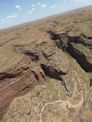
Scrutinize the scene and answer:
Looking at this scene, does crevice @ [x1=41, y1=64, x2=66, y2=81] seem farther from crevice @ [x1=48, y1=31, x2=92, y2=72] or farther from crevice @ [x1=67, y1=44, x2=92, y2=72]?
crevice @ [x1=48, y1=31, x2=92, y2=72]

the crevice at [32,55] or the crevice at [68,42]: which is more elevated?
the crevice at [32,55]

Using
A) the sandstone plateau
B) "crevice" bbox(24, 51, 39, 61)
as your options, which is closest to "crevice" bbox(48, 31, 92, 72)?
the sandstone plateau

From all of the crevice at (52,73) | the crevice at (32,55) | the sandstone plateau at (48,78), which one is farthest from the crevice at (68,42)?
the crevice at (32,55)

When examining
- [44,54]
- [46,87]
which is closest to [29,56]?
[44,54]

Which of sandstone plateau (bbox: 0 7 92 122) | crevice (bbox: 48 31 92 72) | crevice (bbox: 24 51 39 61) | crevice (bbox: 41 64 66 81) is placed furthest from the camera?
crevice (bbox: 48 31 92 72)

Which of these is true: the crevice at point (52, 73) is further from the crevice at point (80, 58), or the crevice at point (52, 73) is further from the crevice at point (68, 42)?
the crevice at point (68, 42)

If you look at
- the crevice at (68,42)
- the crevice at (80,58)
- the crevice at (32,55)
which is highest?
the crevice at (32,55)

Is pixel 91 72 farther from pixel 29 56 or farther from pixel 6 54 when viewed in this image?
pixel 6 54

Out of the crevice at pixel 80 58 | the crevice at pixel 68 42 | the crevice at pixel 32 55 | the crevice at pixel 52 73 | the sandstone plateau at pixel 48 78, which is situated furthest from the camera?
the crevice at pixel 68 42

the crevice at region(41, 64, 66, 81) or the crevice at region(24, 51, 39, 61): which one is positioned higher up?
the crevice at region(24, 51, 39, 61)
